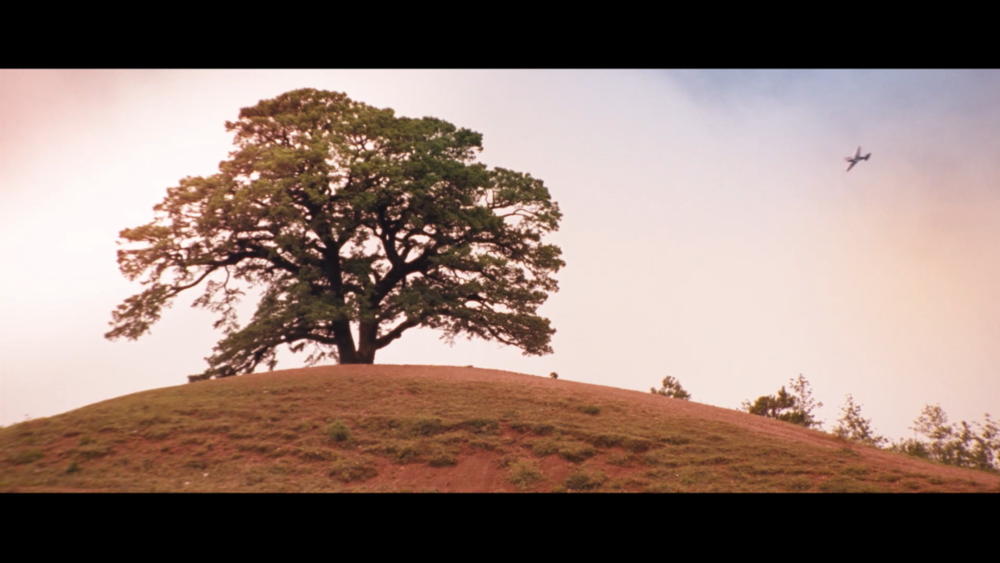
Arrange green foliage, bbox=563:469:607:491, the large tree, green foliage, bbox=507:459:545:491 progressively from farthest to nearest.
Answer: the large tree
green foliage, bbox=507:459:545:491
green foliage, bbox=563:469:607:491

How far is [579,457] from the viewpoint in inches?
655

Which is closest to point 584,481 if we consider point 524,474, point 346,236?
point 524,474

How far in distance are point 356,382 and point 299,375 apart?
2.27m

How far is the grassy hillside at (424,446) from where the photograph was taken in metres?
15.3

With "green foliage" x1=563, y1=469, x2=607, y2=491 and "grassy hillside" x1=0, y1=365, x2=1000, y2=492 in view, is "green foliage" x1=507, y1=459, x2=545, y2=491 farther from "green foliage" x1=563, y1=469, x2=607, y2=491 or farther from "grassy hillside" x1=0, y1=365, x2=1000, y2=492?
"green foliage" x1=563, y1=469, x2=607, y2=491

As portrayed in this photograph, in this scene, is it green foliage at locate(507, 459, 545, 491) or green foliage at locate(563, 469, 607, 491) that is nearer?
green foliage at locate(563, 469, 607, 491)

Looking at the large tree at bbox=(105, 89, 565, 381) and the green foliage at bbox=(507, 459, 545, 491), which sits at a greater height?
the large tree at bbox=(105, 89, 565, 381)

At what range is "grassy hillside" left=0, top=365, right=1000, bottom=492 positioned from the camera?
50.3 feet

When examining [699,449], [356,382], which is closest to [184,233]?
[356,382]

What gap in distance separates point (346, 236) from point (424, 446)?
34.9 feet

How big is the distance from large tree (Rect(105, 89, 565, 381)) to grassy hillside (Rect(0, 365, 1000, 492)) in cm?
373

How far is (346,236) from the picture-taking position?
1004 inches

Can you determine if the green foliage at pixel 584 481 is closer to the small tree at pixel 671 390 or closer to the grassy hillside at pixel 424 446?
the grassy hillside at pixel 424 446

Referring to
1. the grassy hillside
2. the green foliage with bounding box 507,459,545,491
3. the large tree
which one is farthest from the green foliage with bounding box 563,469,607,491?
the large tree
